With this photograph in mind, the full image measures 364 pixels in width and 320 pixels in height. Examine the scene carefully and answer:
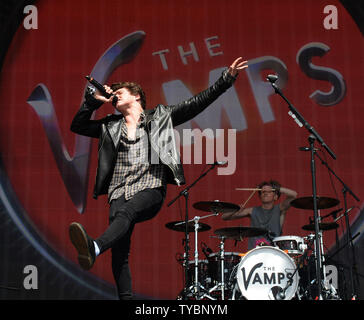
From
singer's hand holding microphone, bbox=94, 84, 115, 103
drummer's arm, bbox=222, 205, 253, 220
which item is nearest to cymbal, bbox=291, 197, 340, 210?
drummer's arm, bbox=222, 205, 253, 220

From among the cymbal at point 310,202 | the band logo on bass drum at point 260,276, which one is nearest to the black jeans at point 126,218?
the band logo on bass drum at point 260,276

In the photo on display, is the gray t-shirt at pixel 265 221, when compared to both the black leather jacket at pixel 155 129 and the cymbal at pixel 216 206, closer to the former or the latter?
the cymbal at pixel 216 206

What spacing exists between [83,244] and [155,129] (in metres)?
0.88

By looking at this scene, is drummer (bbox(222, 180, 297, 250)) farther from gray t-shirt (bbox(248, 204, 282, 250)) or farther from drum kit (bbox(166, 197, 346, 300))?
drum kit (bbox(166, 197, 346, 300))

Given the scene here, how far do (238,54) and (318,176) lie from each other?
1.59 meters

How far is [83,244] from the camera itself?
7.98 ft

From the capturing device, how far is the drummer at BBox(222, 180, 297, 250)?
560 cm

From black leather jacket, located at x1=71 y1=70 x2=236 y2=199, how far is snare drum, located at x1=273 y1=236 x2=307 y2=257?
2314 millimetres

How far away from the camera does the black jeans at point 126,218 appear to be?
2.70m

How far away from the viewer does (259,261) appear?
5000 millimetres

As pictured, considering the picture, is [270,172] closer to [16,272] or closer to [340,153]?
[340,153]

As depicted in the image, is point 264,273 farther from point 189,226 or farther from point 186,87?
point 186,87
